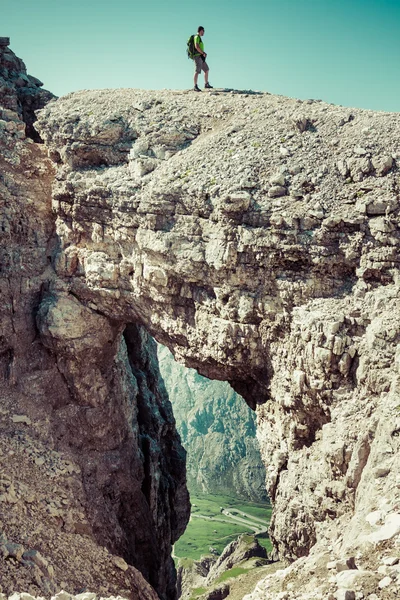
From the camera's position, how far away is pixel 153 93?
29.4 meters

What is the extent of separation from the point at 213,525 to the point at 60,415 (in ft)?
347

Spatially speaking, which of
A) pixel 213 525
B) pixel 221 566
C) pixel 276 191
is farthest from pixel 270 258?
pixel 213 525

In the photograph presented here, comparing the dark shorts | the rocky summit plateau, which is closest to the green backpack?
the dark shorts

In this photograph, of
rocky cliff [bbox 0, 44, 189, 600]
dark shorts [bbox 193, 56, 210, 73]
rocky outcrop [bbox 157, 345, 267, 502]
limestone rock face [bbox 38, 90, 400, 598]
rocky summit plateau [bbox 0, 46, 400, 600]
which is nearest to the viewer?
rocky summit plateau [bbox 0, 46, 400, 600]

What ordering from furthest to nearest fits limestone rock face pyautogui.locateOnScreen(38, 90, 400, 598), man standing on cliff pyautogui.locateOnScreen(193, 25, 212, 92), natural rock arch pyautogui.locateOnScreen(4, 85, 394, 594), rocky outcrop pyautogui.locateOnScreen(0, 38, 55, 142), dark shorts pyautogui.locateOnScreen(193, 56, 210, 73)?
rocky outcrop pyautogui.locateOnScreen(0, 38, 55, 142) → dark shorts pyautogui.locateOnScreen(193, 56, 210, 73) → man standing on cliff pyautogui.locateOnScreen(193, 25, 212, 92) → natural rock arch pyautogui.locateOnScreen(4, 85, 394, 594) → limestone rock face pyautogui.locateOnScreen(38, 90, 400, 598)

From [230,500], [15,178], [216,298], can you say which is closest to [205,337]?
[216,298]

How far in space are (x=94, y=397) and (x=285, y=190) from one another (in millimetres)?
14860

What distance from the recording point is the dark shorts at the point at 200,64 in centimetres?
2903

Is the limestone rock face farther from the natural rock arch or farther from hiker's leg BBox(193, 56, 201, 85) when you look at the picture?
hiker's leg BBox(193, 56, 201, 85)

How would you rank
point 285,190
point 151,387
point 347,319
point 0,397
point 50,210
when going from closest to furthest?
point 347,319 < point 285,190 < point 0,397 < point 50,210 < point 151,387

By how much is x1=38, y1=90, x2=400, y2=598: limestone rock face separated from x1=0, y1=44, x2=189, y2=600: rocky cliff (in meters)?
1.32

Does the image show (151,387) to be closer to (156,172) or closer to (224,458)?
(156,172)

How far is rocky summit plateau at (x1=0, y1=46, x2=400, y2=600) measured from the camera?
1966 centimetres

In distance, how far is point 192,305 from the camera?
24.7 m
